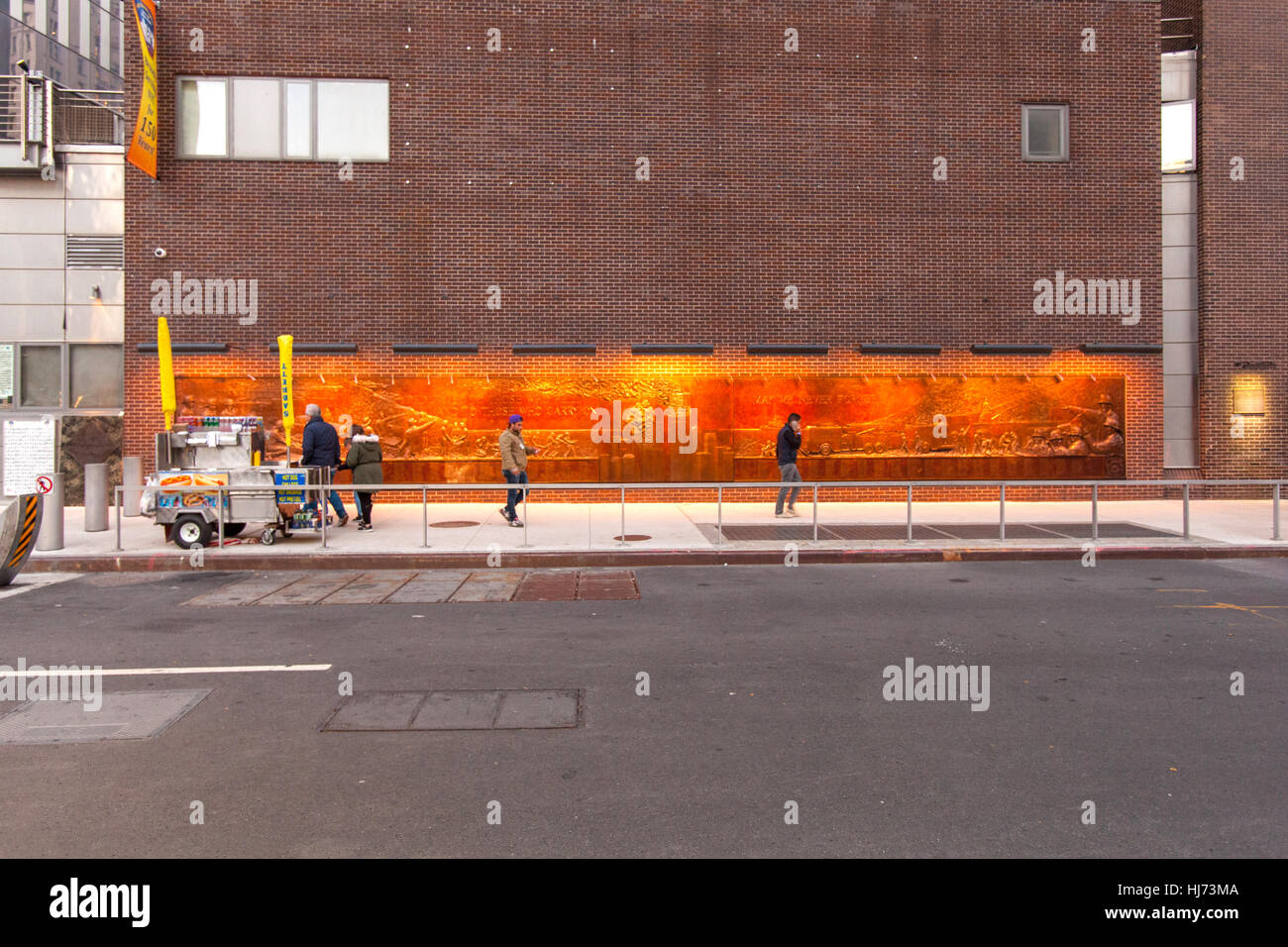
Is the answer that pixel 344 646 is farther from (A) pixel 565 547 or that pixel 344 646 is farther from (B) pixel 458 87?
(B) pixel 458 87

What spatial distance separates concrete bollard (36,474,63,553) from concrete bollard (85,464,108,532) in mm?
1476

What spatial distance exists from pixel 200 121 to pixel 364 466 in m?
8.89

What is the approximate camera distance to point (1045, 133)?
62.8ft

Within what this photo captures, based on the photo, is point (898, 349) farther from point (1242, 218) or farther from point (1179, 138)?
point (1242, 218)

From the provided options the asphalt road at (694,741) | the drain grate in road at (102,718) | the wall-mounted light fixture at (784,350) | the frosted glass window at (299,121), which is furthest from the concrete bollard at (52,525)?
the wall-mounted light fixture at (784,350)

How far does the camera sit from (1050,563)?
11852 millimetres

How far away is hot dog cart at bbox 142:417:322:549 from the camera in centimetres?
1262

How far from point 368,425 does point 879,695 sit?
14.3 m

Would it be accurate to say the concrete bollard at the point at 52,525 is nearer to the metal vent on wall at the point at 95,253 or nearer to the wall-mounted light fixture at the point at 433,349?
the wall-mounted light fixture at the point at 433,349

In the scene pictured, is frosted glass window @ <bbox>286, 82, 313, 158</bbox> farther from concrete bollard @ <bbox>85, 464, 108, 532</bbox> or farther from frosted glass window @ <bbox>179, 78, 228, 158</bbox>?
concrete bollard @ <bbox>85, 464, 108, 532</bbox>

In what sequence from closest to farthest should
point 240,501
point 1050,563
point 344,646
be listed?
point 344,646 → point 1050,563 → point 240,501
